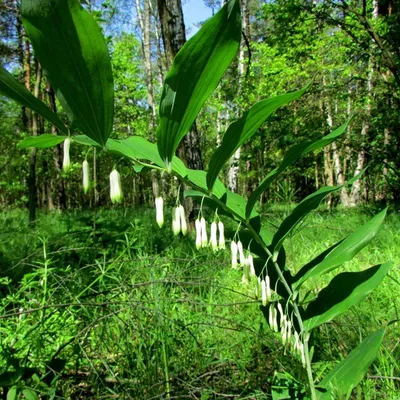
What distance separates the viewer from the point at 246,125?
0.68 meters

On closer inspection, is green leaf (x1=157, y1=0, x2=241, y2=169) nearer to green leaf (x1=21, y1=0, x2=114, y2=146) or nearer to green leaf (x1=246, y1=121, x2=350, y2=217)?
green leaf (x1=21, y1=0, x2=114, y2=146)

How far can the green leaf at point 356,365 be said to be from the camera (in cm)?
81

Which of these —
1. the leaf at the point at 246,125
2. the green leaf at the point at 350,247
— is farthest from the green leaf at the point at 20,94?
the green leaf at the point at 350,247

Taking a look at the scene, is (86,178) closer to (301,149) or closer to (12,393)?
(301,149)

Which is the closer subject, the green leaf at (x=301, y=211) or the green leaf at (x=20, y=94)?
the green leaf at (x=20, y=94)

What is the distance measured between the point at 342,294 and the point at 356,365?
0.17 metres

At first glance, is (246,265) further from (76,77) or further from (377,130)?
(377,130)

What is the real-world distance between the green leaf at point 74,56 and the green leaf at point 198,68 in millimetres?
110

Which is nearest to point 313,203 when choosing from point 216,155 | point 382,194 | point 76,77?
point 216,155

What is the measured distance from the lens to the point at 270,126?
4.63m

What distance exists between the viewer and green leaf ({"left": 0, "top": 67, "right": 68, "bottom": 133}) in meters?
0.56

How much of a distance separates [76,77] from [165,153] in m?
0.23

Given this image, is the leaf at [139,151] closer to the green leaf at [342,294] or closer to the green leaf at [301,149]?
the green leaf at [301,149]

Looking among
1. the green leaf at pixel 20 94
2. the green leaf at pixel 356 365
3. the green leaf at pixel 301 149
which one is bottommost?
the green leaf at pixel 356 365
